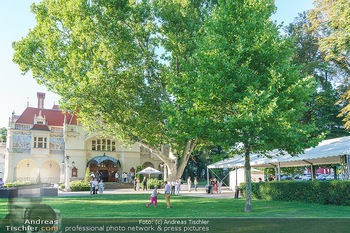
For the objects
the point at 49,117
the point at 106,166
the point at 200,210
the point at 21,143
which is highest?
the point at 49,117

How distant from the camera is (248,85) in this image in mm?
15391

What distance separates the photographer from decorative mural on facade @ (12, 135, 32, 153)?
47.4 m

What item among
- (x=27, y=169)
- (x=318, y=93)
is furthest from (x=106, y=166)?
(x=318, y=93)

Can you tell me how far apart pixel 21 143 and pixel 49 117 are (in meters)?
7.47

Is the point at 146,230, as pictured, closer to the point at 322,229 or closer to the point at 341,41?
the point at 322,229

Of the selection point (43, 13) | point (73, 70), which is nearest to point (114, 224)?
point (73, 70)

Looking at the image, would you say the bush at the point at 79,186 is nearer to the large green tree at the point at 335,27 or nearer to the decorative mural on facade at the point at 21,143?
the decorative mural on facade at the point at 21,143

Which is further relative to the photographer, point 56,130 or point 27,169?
point 56,130

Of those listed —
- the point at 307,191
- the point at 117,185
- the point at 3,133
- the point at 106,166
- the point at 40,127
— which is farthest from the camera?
the point at 3,133

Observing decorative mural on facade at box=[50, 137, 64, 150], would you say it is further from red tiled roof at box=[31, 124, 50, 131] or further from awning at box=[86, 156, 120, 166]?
awning at box=[86, 156, 120, 166]

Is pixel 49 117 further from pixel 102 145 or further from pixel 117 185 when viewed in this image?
pixel 117 185

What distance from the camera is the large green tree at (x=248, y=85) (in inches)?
560

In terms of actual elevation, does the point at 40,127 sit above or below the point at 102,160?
above

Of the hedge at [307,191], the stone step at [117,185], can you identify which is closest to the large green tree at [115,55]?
the hedge at [307,191]
